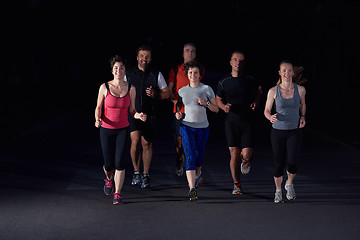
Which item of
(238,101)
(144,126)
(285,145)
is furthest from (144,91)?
(285,145)

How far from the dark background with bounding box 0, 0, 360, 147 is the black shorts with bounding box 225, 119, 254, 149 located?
783cm

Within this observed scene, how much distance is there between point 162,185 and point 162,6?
50.6 meters

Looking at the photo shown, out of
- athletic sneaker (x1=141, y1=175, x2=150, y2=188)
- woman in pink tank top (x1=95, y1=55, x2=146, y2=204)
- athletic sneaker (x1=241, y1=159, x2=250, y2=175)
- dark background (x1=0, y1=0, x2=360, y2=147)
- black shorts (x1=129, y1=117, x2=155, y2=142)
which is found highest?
woman in pink tank top (x1=95, y1=55, x2=146, y2=204)

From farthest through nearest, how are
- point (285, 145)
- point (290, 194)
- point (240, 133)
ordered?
1. point (240, 133)
2. point (290, 194)
3. point (285, 145)

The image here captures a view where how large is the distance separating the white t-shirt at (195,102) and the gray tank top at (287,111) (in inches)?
35.9

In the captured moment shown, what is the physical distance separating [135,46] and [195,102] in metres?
45.8

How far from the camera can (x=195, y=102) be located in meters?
9.12

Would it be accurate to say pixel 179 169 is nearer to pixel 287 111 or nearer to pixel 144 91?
pixel 144 91

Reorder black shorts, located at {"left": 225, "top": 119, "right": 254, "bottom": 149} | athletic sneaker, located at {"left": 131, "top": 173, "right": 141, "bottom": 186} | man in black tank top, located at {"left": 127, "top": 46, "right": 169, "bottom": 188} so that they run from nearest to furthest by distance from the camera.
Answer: black shorts, located at {"left": 225, "top": 119, "right": 254, "bottom": 149} → man in black tank top, located at {"left": 127, "top": 46, "right": 169, "bottom": 188} → athletic sneaker, located at {"left": 131, "top": 173, "right": 141, "bottom": 186}

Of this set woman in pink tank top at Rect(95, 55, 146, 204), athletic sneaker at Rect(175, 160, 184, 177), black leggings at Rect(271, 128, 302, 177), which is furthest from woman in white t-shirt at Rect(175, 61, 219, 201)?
athletic sneaker at Rect(175, 160, 184, 177)

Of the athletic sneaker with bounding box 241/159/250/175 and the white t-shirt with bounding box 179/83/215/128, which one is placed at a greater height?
the white t-shirt with bounding box 179/83/215/128

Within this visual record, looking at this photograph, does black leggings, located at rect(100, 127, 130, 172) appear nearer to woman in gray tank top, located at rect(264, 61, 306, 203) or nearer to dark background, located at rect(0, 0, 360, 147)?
woman in gray tank top, located at rect(264, 61, 306, 203)

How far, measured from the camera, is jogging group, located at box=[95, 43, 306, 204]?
28.8 feet

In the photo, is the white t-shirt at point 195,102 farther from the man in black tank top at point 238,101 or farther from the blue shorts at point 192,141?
the man in black tank top at point 238,101
